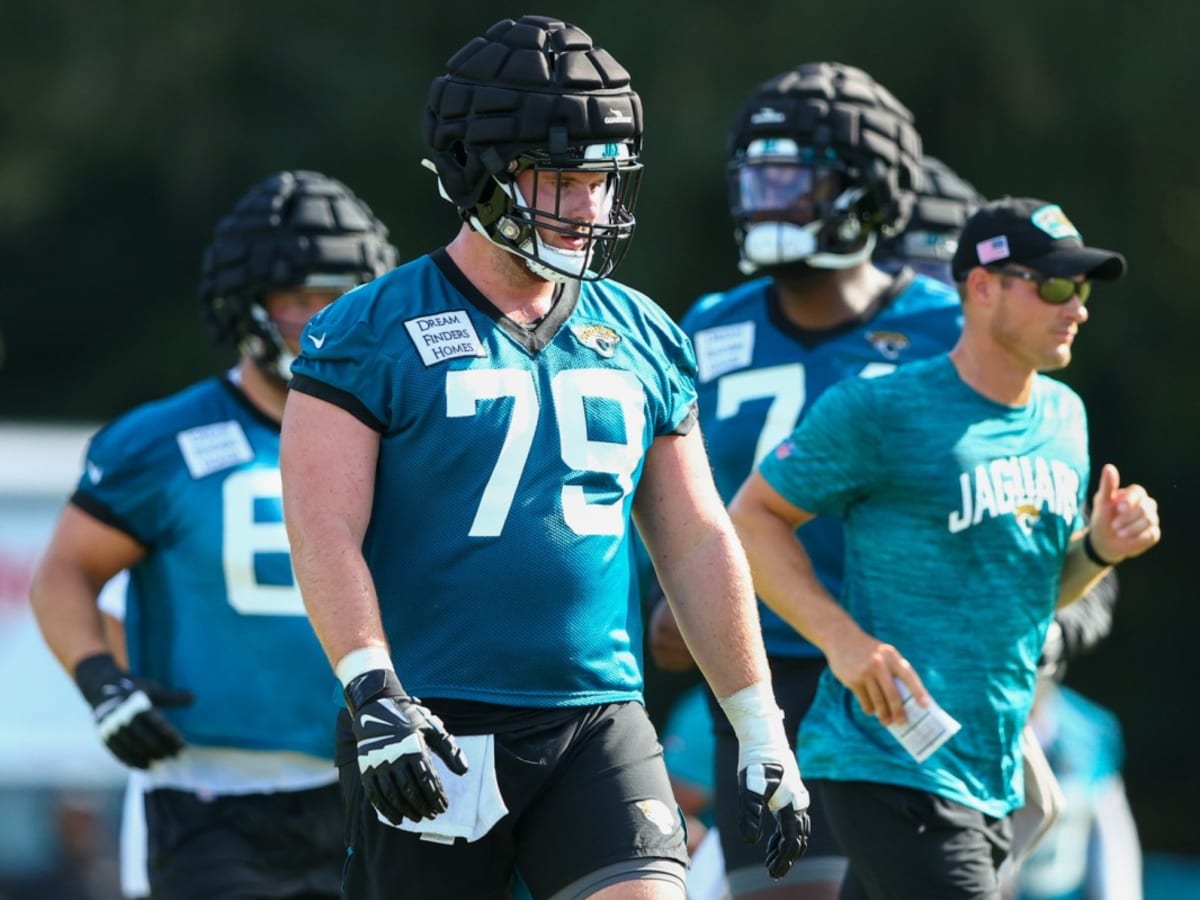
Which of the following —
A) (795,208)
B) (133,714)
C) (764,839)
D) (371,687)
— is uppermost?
(795,208)

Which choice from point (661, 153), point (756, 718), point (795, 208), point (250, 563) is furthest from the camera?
point (661, 153)

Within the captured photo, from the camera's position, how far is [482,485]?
15.0 ft

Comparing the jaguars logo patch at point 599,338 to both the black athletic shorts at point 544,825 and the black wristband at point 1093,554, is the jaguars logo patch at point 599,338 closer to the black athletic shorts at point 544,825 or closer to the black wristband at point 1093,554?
the black athletic shorts at point 544,825

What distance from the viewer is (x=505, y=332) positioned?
4.67m

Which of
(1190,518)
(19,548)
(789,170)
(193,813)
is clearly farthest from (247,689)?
(1190,518)

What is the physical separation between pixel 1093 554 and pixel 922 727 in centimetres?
62

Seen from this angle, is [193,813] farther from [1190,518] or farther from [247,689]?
[1190,518]

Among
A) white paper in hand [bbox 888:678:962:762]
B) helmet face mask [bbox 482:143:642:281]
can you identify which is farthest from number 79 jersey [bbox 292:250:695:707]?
white paper in hand [bbox 888:678:962:762]

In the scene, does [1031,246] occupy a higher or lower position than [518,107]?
lower

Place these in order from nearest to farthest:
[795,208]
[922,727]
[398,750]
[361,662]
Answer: [398,750] → [361,662] → [922,727] → [795,208]

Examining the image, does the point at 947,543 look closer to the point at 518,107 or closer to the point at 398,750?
the point at 518,107

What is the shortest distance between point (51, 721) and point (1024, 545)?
812 centimetres

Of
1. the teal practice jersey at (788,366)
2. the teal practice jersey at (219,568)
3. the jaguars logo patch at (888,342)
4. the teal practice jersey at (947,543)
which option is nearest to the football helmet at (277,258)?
the teal practice jersey at (219,568)

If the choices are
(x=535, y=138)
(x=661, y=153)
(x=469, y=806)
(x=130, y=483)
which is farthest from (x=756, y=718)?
(x=661, y=153)
